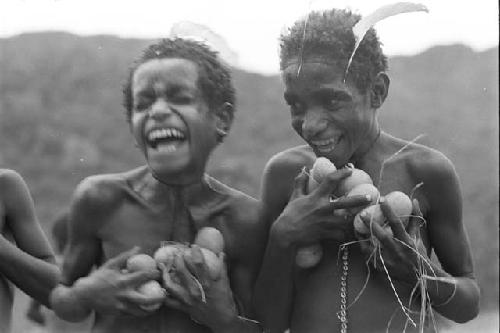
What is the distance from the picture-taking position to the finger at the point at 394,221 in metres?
1.87

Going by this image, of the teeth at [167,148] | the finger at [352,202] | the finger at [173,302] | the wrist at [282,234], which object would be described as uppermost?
the teeth at [167,148]

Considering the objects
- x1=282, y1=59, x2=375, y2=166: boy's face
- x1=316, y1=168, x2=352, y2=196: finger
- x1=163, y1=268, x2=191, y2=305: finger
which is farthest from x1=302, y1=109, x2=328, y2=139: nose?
x1=163, y1=268, x2=191, y2=305: finger

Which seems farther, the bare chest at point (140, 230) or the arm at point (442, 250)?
the bare chest at point (140, 230)

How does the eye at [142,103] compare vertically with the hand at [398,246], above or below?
above

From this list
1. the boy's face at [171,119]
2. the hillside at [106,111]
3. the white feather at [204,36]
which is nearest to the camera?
the boy's face at [171,119]

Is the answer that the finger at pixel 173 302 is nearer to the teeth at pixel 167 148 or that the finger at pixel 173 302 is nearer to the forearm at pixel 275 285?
the forearm at pixel 275 285

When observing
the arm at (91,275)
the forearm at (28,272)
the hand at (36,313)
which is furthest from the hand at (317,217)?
the hand at (36,313)

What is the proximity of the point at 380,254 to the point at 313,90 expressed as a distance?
0.39 metres

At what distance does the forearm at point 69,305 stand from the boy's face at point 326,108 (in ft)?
2.03

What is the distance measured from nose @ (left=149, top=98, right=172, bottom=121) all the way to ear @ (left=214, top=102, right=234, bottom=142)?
0.14m

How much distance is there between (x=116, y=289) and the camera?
1.92 metres

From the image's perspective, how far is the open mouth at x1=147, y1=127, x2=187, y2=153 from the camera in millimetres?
1974

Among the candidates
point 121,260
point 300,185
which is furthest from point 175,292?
point 300,185

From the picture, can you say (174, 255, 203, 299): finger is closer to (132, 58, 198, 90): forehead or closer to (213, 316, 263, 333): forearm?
(213, 316, 263, 333): forearm
